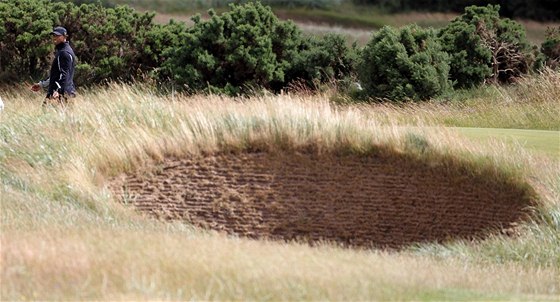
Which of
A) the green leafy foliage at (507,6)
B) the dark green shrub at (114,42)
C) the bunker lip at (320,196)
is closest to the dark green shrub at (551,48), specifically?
the green leafy foliage at (507,6)

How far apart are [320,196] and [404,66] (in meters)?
10.9

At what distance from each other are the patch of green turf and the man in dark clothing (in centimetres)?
636

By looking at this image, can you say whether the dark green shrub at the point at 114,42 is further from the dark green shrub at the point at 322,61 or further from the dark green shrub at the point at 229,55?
the dark green shrub at the point at 322,61

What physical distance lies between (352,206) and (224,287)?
6.39 meters

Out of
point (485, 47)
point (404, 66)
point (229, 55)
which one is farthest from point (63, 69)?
point (485, 47)

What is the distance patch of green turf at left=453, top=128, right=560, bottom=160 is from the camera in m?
15.4

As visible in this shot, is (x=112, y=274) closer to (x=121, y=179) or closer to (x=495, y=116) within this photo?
(x=121, y=179)

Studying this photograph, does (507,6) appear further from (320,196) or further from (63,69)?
(320,196)

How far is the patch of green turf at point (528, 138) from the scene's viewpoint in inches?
607

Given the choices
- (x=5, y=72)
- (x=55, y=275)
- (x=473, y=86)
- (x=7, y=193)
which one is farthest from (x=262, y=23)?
(x=55, y=275)

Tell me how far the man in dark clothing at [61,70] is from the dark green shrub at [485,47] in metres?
12.8

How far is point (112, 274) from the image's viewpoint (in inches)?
365

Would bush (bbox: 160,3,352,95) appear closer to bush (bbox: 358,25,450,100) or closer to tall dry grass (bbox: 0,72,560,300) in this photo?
bush (bbox: 358,25,450,100)

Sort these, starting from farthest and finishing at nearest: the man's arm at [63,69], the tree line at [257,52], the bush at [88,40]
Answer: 1. the bush at [88,40]
2. the tree line at [257,52]
3. the man's arm at [63,69]
